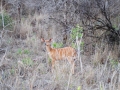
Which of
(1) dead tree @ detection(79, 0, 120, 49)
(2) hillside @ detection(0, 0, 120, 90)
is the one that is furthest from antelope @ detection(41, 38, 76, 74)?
(1) dead tree @ detection(79, 0, 120, 49)

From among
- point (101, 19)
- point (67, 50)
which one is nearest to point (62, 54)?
point (67, 50)

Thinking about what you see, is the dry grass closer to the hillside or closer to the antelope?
the hillside

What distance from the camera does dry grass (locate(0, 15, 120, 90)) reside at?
492cm

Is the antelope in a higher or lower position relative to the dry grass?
higher

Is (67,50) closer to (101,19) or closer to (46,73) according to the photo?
(46,73)

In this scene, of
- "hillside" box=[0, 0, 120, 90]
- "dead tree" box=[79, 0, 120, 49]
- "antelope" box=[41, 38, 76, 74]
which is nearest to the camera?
"hillside" box=[0, 0, 120, 90]

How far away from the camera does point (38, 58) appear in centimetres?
703

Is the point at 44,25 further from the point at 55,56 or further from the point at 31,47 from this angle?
the point at 55,56

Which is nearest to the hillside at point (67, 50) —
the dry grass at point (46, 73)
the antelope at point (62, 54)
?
the dry grass at point (46, 73)

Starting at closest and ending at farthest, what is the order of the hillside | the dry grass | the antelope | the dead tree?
the dry grass
the hillside
the antelope
the dead tree

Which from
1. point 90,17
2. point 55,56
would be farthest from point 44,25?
point 55,56

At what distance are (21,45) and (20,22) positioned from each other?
8.42 ft

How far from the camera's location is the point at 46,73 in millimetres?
5883

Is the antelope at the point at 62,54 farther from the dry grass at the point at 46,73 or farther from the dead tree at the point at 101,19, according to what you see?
the dead tree at the point at 101,19
